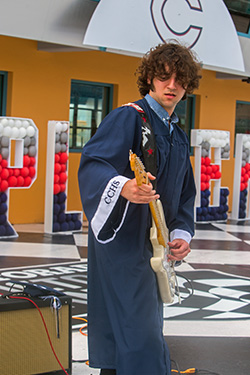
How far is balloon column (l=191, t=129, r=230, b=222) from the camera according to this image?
1009 cm

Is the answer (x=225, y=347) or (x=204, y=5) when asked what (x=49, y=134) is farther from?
(x=225, y=347)

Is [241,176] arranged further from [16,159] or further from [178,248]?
[178,248]

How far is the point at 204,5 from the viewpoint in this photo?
30.5 ft

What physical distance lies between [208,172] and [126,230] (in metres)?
8.10

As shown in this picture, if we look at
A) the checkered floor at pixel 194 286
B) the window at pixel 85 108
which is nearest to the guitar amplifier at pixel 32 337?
the checkered floor at pixel 194 286

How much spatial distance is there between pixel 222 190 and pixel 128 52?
3351 millimetres

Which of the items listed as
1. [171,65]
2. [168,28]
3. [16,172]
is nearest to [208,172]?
[168,28]

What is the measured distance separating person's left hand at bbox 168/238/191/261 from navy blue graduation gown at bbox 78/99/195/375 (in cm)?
18

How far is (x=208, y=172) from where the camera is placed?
10250 mm

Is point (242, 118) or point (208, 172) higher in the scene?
point (242, 118)

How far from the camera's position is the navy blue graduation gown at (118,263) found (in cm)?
220

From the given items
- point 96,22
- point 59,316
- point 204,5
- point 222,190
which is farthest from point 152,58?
point 222,190

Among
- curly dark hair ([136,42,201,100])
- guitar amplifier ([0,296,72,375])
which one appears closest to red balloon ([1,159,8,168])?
guitar amplifier ([0,296,72,375])

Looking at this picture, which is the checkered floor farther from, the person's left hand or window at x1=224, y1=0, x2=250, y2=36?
window at x1=224, y1=0, x2=250, y2=36
